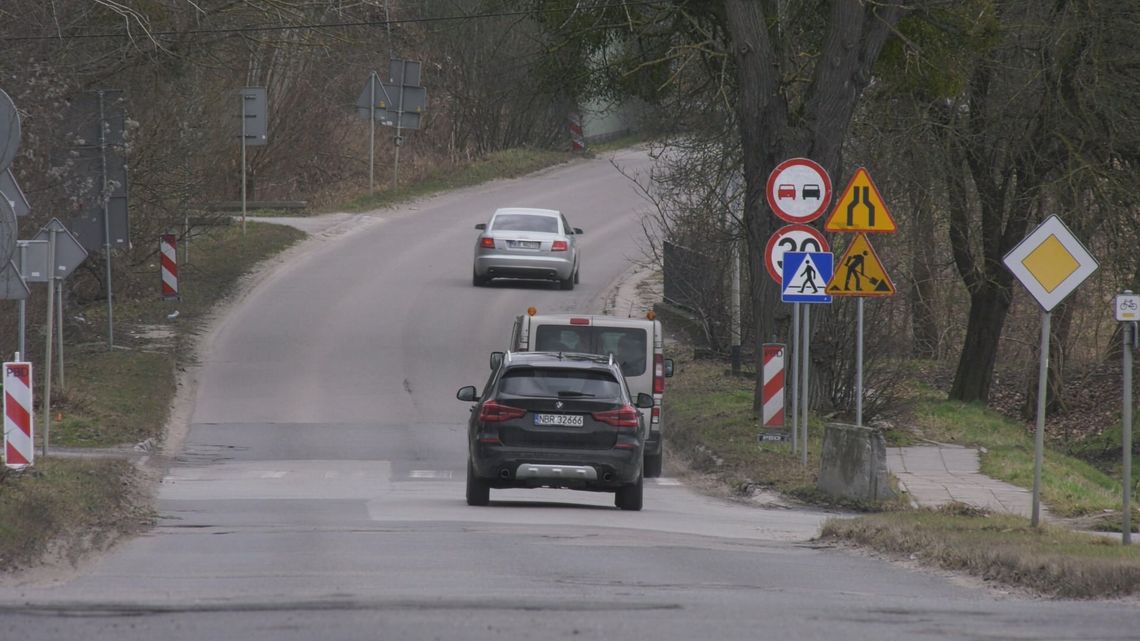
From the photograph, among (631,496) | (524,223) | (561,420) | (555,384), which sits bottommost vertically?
(631,496)

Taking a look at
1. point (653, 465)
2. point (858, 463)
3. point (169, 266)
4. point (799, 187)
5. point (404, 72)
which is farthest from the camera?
point (404, 72)

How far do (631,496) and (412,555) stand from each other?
15.5ft

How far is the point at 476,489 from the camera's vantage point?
1583cm

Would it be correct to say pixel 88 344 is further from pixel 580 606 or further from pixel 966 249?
pixel 580 606

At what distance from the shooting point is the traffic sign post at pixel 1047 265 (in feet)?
44.0

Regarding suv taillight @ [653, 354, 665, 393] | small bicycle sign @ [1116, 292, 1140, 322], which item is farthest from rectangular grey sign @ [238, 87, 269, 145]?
small bicycle sign @ [1116, 292, 1140, 322]

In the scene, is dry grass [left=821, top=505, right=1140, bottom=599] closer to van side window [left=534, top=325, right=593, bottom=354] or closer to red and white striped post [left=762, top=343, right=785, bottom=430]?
red and white striped post [left=762, top=343, right=785, bottom=430]

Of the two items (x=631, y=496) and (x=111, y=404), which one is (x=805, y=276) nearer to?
(x=631, y=496)

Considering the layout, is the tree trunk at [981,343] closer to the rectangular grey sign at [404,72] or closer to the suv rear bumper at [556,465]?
the suv rear bumper at [556,465]

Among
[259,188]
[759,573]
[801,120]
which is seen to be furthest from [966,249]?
[259,188]

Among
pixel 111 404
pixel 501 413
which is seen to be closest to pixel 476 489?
pixel 501 413

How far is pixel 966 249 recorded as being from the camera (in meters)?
25.7

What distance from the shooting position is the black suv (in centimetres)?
1541

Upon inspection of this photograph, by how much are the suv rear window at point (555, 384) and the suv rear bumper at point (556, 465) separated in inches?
20.7
